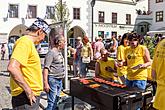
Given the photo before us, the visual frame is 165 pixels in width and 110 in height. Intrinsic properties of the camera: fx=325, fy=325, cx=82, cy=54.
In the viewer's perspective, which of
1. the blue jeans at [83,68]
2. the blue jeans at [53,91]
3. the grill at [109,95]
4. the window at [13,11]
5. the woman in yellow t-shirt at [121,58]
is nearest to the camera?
the grill at [109,95]

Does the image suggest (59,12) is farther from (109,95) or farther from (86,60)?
(109,95)

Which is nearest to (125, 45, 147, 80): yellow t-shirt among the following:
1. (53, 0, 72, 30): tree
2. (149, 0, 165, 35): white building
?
(53, 0, 72, 30): tree

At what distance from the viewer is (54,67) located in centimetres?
591

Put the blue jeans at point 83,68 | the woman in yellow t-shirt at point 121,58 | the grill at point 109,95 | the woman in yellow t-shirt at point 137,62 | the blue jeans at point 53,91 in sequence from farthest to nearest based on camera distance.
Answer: the blue jeans at point 83,68
the woman in yellow t-shirt at point 121,58
the woman in yellow t-shirt at point 137,62
the blue jeans at point 53,91
the grill at point 109,95

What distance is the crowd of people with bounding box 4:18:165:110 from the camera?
12.3 feet

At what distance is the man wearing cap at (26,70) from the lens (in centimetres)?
365

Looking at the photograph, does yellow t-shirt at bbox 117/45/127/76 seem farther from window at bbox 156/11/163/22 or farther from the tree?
window at bbox 156/11/163/22

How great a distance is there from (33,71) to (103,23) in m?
37.4

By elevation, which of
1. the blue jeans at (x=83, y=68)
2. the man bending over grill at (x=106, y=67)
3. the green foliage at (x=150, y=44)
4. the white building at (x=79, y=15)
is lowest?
the blue jeans at (x=83, y=68)

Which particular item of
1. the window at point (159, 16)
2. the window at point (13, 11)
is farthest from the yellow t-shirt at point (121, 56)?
the window at point (159, 16)

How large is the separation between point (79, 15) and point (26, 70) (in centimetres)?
3545

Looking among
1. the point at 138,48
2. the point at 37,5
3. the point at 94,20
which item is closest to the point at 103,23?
the point at 94,20

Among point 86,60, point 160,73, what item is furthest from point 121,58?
point 86,60

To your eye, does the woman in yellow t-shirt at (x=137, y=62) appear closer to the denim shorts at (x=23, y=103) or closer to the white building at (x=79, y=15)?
the denim shorts at (x=23, y=103)
